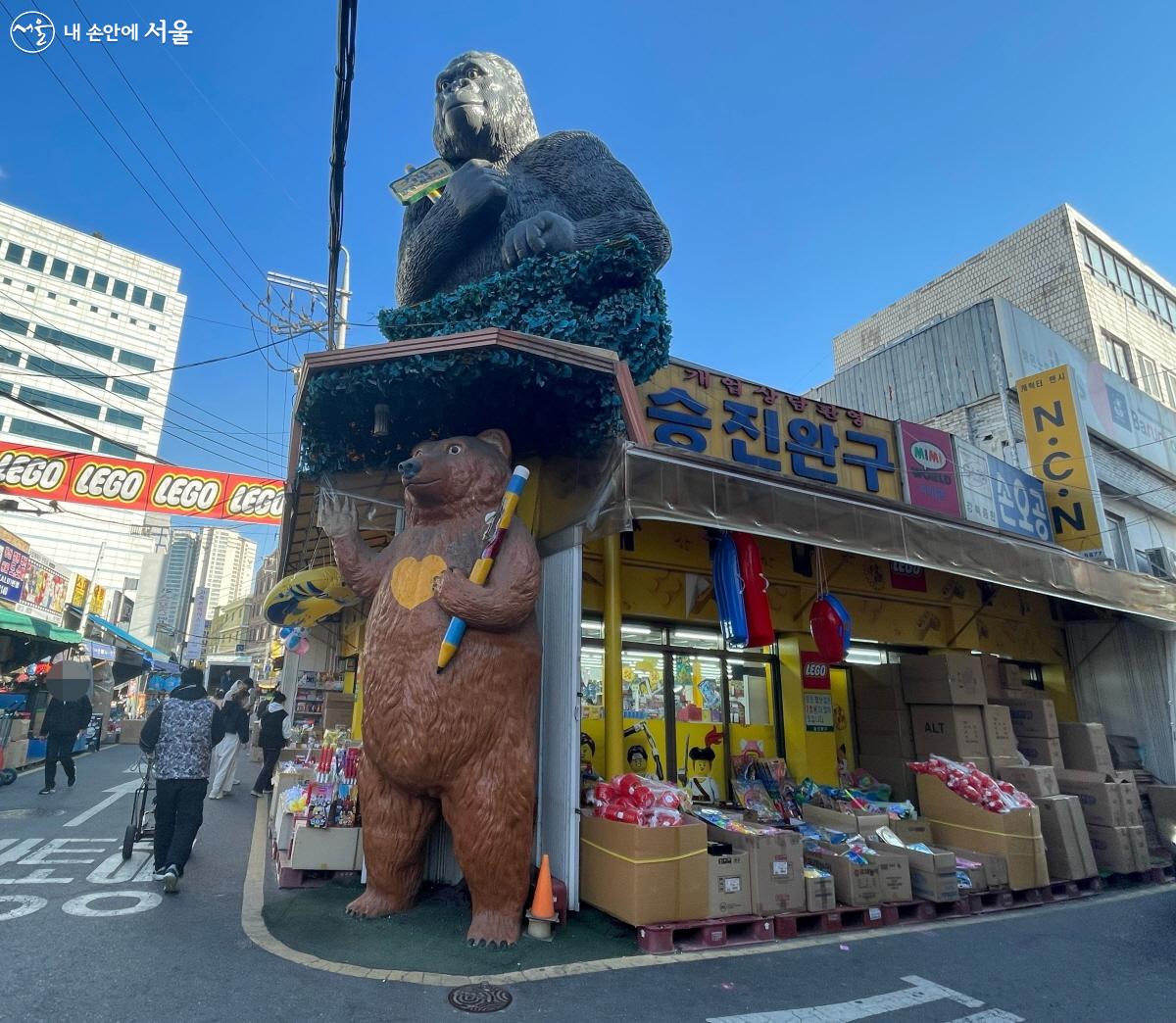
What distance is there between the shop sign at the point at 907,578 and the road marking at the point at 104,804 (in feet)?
31.9

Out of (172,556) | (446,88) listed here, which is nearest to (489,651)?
(446,88)

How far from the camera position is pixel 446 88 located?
723 centimetres

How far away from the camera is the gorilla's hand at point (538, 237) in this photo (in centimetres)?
591

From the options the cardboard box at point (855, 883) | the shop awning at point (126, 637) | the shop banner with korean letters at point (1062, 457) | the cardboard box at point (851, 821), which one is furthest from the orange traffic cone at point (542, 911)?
the shop awning at point (126, 637)

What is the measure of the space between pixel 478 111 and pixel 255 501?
838 cm

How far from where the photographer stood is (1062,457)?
11062mm

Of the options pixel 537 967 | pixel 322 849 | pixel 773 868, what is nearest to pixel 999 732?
pixel 773 868

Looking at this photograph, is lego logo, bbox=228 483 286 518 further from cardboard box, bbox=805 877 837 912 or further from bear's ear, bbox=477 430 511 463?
cardboard box, bbox=805 877 837 912

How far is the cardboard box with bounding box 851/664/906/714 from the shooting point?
7.78 m

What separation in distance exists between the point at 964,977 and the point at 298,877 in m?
4.49

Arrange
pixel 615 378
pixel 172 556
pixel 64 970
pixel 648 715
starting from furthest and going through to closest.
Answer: pixel 172 556, pixel 648 715, pixel 615 378, pixel 64 970

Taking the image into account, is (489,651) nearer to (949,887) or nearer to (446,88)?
(949,887)

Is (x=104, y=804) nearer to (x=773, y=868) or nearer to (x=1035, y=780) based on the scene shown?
(x=773, y=868)

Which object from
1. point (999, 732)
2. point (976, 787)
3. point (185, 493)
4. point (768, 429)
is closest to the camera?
point (976, 787)
